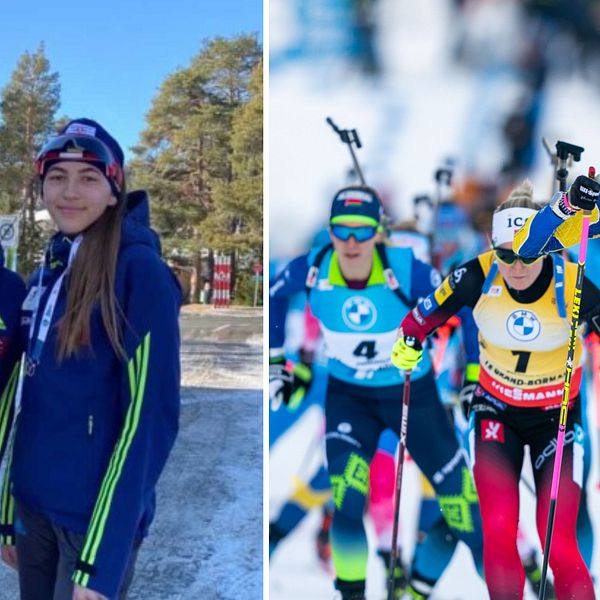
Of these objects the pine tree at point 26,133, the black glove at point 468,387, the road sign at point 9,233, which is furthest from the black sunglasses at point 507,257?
the road sign at point 9,233

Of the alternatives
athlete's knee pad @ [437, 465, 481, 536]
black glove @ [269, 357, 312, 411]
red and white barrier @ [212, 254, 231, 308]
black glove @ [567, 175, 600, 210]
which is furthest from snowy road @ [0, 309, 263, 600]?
black glove @ [567, 175, 600, 210]

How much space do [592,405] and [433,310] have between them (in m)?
0.58

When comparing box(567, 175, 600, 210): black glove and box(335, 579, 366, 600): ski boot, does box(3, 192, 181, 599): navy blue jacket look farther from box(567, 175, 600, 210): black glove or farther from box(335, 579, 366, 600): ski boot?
box(335, 579, 366, 600): ski boot

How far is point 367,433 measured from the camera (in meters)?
2.38

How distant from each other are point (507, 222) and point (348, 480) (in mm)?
1003

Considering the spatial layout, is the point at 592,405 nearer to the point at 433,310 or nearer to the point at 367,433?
the point at 433,310

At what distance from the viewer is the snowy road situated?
2.48 meters

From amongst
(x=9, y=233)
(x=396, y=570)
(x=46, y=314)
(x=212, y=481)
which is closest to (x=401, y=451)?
(x=396, y=570)

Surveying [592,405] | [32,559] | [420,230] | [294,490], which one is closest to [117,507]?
[32,559]

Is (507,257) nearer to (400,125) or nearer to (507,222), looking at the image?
(507,222)

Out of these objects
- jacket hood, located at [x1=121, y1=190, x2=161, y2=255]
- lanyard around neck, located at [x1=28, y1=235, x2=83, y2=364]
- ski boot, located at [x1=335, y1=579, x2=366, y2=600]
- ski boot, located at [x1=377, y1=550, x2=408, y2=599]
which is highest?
jacket hood, located at [x1=121, y1=190, x2=161, y2=255]

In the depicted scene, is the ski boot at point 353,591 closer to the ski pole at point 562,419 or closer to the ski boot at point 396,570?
the ski boot at point 396,570

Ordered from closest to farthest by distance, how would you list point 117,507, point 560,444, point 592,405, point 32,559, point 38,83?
point 117,507
point 32,559
point 560,444
point 592,405
point 38,83

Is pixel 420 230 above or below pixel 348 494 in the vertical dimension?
above
